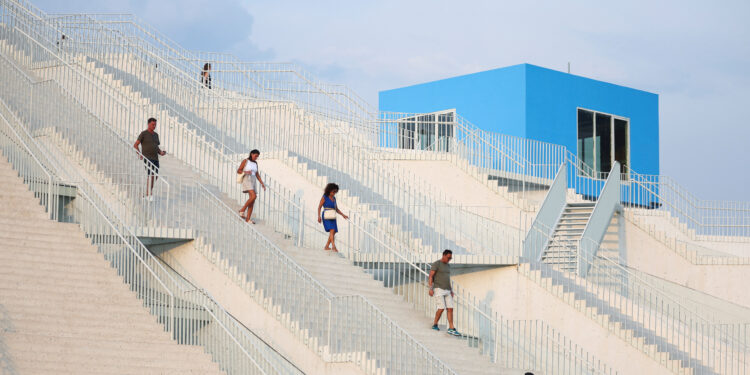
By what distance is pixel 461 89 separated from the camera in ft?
111

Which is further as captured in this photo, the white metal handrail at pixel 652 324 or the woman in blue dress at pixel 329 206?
the white metal handrail at pixel 652 324

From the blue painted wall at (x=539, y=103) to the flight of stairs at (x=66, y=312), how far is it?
18.1 meters

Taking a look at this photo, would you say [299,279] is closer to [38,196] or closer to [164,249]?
[164,249]

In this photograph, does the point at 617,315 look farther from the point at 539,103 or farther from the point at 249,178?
the point at 539,103

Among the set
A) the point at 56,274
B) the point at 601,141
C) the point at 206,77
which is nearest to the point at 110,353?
the point at 56,274

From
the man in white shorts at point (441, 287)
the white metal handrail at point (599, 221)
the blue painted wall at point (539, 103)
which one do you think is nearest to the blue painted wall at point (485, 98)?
the blue painted wall at point (539, 103)

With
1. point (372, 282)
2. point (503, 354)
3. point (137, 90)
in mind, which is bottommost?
point (503, 354)

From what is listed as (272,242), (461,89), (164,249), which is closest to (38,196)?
(164,249)

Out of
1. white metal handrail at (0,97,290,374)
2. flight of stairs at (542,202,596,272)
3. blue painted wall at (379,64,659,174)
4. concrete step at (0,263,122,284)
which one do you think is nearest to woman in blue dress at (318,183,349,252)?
white metal handrail at (0,97,290,374)

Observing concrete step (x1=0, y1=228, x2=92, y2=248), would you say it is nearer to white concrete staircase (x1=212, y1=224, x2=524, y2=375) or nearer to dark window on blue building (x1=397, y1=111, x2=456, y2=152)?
white concrete staircase (x1=212, y1=224, x2=524, y2=375)

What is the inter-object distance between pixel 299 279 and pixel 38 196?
4.67 meters

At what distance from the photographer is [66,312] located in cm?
1495

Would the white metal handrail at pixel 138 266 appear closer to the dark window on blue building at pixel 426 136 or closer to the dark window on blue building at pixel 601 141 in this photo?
the dark window on blue building at pixel 426 136

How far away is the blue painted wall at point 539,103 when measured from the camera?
32.3m
